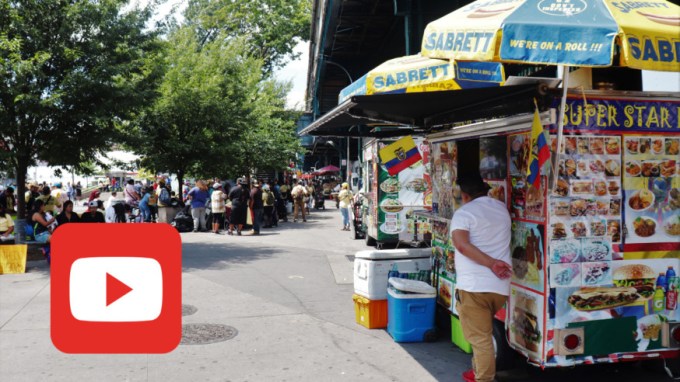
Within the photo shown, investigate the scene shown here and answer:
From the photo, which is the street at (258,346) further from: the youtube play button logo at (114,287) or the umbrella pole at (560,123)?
the umbrella pole at (560,123)

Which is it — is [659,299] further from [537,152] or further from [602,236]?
[537,152]

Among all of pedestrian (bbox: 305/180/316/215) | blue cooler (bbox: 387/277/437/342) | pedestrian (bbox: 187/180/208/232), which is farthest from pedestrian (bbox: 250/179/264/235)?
blue cooler (bbox: 387/277/437/342)

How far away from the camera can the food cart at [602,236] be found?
184 inches

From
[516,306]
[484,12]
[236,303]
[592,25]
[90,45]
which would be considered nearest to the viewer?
[592,25]

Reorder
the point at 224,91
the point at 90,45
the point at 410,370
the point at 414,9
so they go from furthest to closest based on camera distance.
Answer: the point at 224,91
the point at 414,9
the point at 90,45
the point at 410,370

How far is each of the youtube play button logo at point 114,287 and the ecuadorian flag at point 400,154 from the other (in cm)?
398

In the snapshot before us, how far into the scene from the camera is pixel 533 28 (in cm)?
392

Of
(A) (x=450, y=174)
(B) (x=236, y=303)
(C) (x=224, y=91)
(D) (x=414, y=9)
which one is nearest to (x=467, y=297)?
(A) (x=450, y=174)

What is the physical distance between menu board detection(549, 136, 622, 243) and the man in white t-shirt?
42cm

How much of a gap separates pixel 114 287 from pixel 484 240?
110 inches

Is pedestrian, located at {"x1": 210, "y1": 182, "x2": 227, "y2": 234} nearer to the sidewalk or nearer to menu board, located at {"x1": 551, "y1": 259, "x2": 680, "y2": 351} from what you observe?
the sidewalk

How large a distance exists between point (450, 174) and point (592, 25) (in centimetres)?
286

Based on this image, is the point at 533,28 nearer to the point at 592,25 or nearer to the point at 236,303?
the point at 592,25

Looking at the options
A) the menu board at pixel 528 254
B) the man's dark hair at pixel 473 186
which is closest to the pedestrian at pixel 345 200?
the menu board at pixel 528 254
